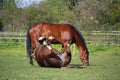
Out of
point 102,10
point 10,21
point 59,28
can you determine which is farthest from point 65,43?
point 10,21

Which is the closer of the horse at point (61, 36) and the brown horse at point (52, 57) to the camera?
the brown horse at point (52, 57)

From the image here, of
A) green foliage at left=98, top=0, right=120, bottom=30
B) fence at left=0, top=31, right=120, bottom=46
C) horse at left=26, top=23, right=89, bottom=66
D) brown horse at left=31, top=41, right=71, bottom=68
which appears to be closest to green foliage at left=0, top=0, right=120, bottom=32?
green foliage at left=98, top=0, right=120, bottom=30

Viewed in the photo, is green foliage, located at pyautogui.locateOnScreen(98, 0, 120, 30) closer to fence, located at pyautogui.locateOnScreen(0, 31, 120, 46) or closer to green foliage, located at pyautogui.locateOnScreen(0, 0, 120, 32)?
green foliage, located at pyautogui.locateOnScreen(0, 0, 120, 32)

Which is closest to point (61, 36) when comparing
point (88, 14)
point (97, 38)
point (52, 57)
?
point (52, 57)

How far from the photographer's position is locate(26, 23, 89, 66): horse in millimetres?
18391

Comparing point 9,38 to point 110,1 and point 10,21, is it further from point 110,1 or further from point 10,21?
point 10,21

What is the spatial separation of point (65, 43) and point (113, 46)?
40.8 ft

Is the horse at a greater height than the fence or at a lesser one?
greater

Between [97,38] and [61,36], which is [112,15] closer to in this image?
[97,38]

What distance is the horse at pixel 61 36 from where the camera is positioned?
18391 mm

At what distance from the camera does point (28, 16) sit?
58.6m

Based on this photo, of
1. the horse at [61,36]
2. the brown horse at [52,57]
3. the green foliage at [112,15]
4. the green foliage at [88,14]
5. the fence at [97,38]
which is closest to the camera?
the brown horse at [52,57]

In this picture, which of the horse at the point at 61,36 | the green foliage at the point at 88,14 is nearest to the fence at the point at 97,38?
the green foliage at the point at 88,14

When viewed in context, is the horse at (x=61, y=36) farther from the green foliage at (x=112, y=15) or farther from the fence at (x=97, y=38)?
the green foliage at (x=112, y=15)
